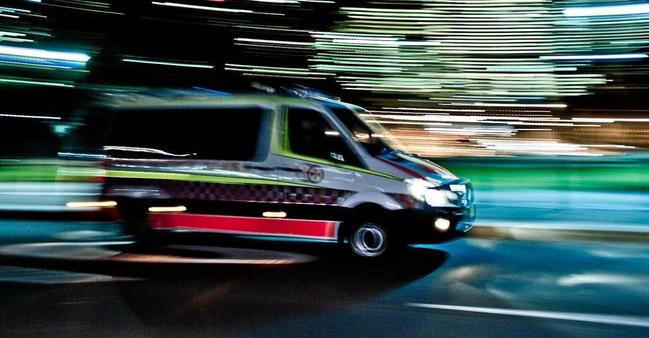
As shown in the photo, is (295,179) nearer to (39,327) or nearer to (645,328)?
(39,327)

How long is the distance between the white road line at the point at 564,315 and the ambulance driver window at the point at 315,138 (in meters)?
2.60

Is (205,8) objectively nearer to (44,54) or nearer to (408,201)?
(44,54)

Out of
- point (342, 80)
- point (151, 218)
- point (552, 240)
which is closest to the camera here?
point (151, 218)

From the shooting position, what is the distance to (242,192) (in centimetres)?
837

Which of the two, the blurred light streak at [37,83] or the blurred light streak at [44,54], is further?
the blurred light streak at [37,83]

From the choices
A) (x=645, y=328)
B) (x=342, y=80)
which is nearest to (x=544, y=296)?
(x=645, y=328)

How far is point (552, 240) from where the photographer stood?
9.89m

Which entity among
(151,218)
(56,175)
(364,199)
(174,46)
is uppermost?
(174,46)

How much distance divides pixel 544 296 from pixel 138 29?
103ft

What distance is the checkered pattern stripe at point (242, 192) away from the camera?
797 cm

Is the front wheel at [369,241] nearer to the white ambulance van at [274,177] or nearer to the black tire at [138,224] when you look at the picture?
the white ambulance van at [274,177]

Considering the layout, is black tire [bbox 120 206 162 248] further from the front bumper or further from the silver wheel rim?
the front bumper

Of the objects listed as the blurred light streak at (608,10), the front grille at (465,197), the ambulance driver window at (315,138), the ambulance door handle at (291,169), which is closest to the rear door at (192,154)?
the ambulance door handle at (291,169)

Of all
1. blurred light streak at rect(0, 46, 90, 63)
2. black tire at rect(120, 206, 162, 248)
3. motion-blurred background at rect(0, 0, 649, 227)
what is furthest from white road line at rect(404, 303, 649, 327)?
blurred light streak at rect(0, 46, 90, 63)
